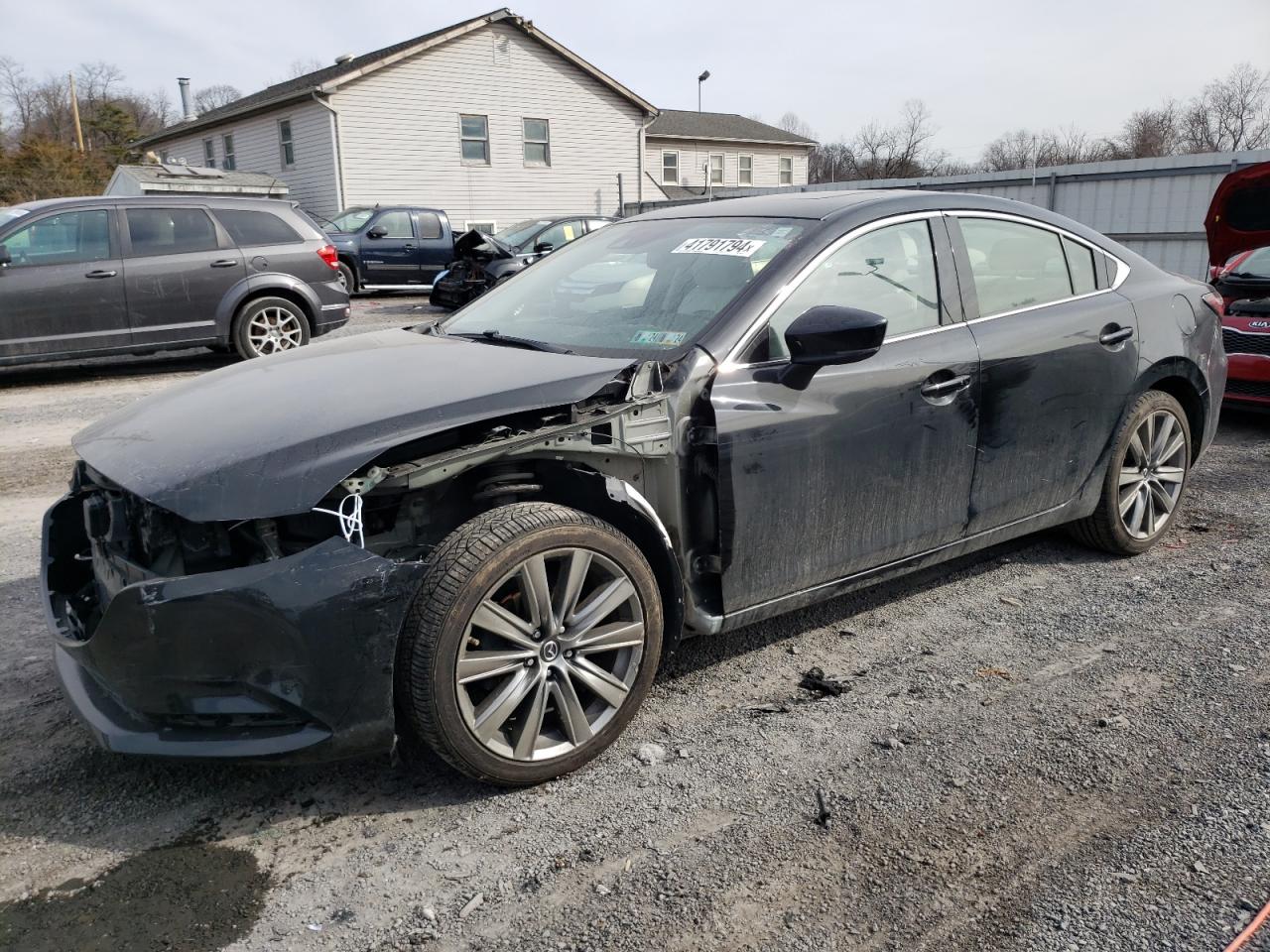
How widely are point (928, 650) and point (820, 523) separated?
79 cm

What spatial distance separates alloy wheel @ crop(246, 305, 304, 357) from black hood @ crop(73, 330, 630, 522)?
7.15 m

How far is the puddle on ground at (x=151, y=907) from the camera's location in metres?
2.23

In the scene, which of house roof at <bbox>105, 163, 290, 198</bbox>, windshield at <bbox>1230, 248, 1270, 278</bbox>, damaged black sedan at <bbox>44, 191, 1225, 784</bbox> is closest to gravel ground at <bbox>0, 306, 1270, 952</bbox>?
damaged black sedan at <bbox>44, 191, 1225, 784</bbox>

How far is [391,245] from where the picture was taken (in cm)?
1909

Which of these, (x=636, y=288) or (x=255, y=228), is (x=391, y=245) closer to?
(x=255, y=228)

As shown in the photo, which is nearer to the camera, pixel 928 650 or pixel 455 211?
pixel 928 650

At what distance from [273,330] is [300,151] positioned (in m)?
18.3

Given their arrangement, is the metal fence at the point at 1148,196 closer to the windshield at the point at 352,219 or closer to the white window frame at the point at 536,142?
the windshield at the point at 352,219

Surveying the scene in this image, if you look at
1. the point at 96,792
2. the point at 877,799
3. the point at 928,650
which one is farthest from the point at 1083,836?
the point at 96,792

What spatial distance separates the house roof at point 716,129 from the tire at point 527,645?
38091 millimetres

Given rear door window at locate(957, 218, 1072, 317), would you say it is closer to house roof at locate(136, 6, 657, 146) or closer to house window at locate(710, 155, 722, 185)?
house roof at locate(136, 6, 657, 146)

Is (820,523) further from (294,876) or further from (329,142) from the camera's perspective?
(329,142)

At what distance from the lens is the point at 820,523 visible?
3.35m

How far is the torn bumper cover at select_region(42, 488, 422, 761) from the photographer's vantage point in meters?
2.45
